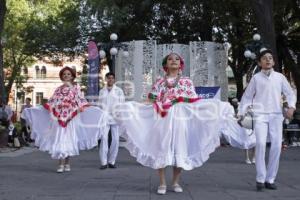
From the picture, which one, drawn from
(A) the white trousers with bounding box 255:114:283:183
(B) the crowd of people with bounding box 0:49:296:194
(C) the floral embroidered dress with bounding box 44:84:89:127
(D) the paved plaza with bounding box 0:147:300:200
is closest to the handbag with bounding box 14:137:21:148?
(D) the paved plaza with bounding box 0:147:300:200

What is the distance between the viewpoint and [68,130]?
11703mm

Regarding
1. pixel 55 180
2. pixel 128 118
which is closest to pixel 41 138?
pixel 55 180

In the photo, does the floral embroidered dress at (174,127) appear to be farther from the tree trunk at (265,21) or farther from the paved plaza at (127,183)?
the tree trunk at (265,21)

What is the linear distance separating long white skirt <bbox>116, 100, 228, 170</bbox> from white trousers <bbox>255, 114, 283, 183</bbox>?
58 centimetres

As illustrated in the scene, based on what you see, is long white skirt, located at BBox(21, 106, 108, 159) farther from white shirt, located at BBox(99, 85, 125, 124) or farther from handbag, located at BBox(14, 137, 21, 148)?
handbag, located at BBox(14, 137, 21, 148)

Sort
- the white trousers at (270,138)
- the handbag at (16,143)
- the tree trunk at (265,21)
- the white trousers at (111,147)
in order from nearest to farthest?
1. the white trousers at (270,138)
2. the white trousers at (111,147)
3. the handbag at (16,143)
4. the tree trunk at (265,21)

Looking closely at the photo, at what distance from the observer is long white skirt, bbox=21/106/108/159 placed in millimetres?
11625

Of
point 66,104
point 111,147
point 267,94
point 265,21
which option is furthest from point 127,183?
point 265,21

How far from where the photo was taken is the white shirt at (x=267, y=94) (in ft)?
28.1

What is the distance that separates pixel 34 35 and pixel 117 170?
1188 inches

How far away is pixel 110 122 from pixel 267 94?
4624 millimetres

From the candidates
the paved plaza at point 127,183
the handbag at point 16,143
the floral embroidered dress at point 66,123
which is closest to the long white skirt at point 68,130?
the floral embroidered dress at point 66,123

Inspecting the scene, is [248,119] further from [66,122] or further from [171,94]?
[66,122]

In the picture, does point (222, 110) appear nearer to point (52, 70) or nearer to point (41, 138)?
point (41, 138)
